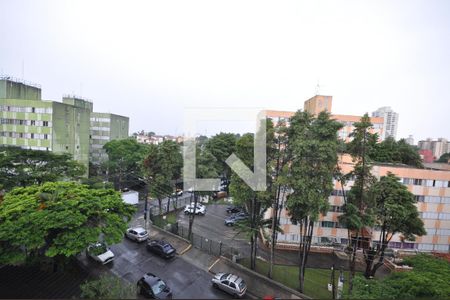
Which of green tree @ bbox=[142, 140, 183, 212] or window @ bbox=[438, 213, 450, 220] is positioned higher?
green tree @ bbox=[142, 140, 183, 212]

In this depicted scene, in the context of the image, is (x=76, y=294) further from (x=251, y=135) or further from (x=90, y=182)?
(x=90, y=182)

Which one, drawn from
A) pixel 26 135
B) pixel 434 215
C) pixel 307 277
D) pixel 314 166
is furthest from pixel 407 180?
pixel 26 135

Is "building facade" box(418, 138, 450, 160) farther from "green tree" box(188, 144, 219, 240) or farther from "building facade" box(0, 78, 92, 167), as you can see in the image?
"building facade" box(0, 78, 92, 167)

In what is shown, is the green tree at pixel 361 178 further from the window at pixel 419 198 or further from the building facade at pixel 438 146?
the building facade at pixel 438 146

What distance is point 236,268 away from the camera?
14.6 m

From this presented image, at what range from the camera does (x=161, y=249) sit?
1527cm

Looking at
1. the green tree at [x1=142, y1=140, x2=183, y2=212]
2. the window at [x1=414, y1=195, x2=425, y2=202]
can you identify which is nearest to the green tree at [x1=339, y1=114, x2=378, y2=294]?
the window at [x1=414, y1=195, x2=425, y2=202]

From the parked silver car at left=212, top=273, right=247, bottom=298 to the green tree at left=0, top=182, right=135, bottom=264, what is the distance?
20.5 feet

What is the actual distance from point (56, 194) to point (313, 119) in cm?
1456

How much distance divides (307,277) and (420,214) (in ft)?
43.2

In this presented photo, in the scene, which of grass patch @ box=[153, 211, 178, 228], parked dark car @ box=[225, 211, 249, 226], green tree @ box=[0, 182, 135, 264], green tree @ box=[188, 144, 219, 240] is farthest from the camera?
parked dark car @ box=[225, 211, 249, 226]

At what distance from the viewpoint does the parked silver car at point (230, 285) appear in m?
11.8

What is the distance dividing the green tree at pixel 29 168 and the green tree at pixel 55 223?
16.7ft

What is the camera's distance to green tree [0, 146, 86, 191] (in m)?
15.8
